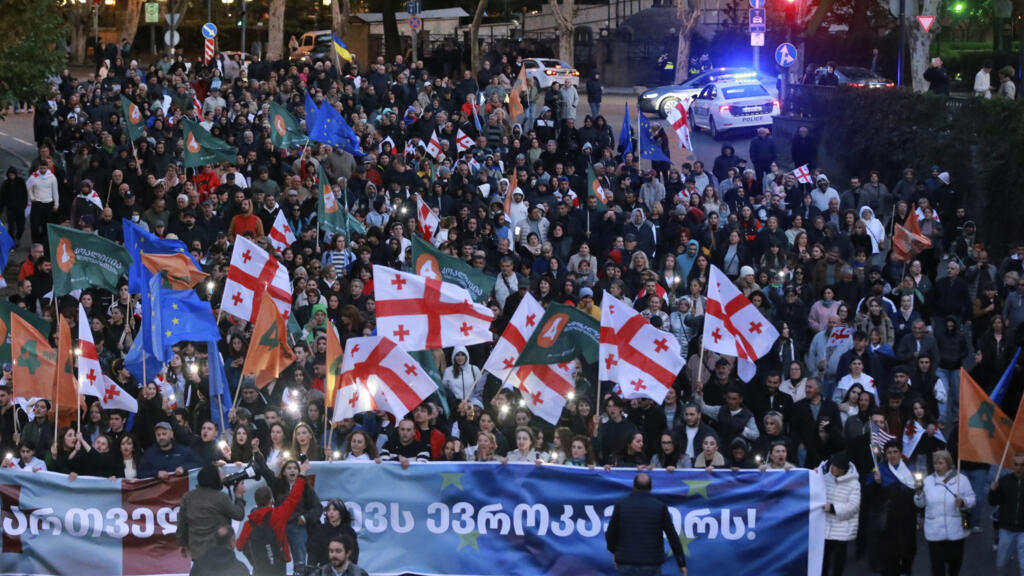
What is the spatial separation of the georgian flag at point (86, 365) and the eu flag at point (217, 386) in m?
1.00

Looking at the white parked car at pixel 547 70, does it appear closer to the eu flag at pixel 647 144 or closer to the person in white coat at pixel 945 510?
the eu flag at pixel 647 144

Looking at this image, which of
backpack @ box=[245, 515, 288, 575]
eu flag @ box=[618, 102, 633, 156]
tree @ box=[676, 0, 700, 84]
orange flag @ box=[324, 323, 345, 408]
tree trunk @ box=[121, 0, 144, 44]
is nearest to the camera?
backpack @ box=[245, 515, 288, 575]

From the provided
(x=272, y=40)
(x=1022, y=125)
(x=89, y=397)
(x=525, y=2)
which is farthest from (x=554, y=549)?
(x=525, y=2)

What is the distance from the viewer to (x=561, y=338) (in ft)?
43.2

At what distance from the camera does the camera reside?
39.1 ft

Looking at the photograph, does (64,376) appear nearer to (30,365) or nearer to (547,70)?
(30,365)

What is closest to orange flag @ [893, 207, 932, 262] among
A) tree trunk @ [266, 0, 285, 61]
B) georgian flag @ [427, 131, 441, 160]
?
georgian flag @ [427, 131, 441, 160]

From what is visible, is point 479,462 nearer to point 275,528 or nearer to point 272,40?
point 275,528

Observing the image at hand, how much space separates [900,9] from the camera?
29.0 metres

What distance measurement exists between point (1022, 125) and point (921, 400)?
36.4 feet

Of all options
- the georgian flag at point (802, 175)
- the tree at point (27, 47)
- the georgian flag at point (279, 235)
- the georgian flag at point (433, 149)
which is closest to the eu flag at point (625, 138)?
the georgian flag at point (433, 149)

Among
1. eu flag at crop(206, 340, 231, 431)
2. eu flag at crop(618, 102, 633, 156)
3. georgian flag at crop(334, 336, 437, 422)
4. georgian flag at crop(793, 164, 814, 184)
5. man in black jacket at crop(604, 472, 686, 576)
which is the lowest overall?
man in black jacket at crop(604, 472, 686, 576)

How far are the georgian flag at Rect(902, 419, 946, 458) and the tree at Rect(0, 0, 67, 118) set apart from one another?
1281cm

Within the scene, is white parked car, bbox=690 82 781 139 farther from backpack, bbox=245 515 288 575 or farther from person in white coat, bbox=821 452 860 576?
backpack, bbox=245 515 288 575
